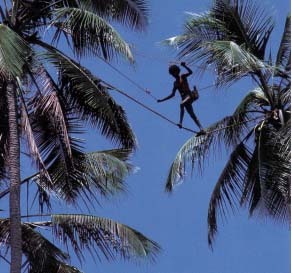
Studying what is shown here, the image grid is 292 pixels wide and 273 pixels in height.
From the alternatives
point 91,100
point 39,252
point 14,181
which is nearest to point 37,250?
point 39,252

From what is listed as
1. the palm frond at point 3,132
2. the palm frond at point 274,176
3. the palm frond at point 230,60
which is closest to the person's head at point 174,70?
the palm frond at point 230,60

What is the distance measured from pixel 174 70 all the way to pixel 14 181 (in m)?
3.53

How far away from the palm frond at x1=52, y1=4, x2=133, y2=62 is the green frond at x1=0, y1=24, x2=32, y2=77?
1662 mm

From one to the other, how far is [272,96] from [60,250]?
178 inches

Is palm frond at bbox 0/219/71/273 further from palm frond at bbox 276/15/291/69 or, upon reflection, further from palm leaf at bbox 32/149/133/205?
palm frond at bbox 276/15/291/69

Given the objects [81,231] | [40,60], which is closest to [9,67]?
[40,60]

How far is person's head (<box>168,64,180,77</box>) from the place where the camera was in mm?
22219

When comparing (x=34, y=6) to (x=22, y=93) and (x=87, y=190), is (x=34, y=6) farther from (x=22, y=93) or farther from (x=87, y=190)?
(x=87, y=190)

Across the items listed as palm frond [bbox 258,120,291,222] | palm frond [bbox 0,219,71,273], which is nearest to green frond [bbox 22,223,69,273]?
palm frond [bbox 0,219,71,273]

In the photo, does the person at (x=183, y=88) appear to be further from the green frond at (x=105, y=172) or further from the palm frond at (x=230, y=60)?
the green frond at (x=105, y=172)

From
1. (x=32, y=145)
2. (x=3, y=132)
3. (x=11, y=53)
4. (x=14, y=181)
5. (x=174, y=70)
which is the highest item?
(x=11, y=53)

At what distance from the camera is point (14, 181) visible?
23.8 meters

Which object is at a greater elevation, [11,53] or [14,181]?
[11,53]

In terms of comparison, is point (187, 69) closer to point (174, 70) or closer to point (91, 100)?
point (174, 70)
